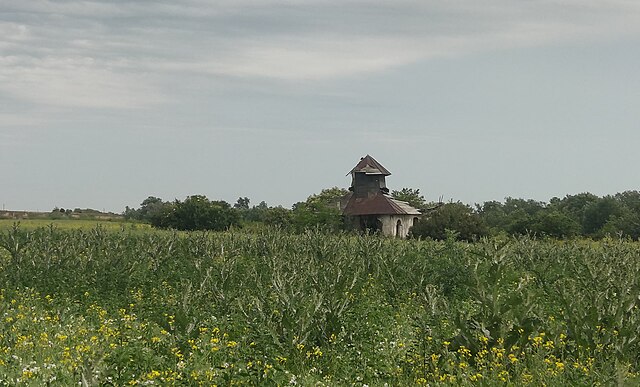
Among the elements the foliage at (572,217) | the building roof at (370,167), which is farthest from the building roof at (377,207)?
the foliage at (572,217)

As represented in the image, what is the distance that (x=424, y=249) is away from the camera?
30.0 meters

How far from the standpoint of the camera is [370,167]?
291ft

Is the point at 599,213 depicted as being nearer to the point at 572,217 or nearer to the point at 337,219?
the point at 572,217

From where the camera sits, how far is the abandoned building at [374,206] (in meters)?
79.2

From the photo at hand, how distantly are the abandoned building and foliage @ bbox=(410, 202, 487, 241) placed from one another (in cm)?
557

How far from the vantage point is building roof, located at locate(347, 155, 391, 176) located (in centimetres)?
8750

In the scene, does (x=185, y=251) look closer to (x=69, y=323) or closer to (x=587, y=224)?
(x=69, y=323)

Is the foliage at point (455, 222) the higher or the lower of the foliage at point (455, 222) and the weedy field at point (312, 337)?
the higher

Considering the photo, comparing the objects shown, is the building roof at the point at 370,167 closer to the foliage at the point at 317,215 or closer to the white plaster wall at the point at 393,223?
the foliage at the point at 317,215

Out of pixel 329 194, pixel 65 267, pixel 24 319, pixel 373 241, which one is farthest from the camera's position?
pixel 329 194

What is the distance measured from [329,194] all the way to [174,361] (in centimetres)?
8710

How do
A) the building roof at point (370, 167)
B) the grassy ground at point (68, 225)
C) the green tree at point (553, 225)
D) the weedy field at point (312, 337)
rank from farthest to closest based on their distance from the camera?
the building roof at point (370, 167), the green tree at point (553, 225), the grassy ground at point (68, 225), the weedy field at point (312, 337)

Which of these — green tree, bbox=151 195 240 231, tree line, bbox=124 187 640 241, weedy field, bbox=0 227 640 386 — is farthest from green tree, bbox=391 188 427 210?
weedy field, bbox=0 227 640 386

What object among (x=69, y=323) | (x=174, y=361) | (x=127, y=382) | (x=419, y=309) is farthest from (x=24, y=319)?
(x=419, y=309)
